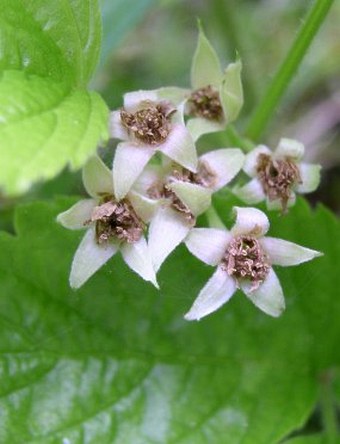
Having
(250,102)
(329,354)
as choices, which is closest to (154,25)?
(250,102)

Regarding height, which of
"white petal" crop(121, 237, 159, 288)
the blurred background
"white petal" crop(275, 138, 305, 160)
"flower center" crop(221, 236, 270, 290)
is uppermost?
"white petal" crop(275, 138, 305, 160)

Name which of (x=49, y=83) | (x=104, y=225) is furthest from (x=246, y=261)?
(x=49, y=83)

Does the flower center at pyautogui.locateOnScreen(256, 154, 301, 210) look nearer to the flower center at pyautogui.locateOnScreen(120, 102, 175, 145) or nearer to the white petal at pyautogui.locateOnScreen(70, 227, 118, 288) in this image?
the flower center at pyautogui.locateOnScreen(120, 102, 175, 145)

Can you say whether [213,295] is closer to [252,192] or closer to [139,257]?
[139,257]

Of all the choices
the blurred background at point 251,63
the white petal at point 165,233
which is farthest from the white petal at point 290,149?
the blurred background at point 251,63

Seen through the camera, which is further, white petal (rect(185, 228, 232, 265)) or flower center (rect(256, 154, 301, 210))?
flower center (rect(256, 154, 301, 210))

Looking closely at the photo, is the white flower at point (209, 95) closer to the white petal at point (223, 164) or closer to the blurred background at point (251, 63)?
the white petal at point (223, 164)

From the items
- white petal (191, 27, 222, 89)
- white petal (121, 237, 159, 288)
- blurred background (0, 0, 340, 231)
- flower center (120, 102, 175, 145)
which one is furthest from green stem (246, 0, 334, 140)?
blurred background (0, 0, 340, 231)

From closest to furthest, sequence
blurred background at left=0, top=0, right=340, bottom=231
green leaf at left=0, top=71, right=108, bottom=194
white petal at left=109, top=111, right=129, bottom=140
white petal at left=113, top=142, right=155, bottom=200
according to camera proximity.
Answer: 1. green leaf at left=0, top=71, right=108, bottom=194
2. white petal at left=113, top=142, right=155, bottom=200
3. white petal at left=109, top=111, right=129, bottom=140
4. blurred background at left=0, top=0, right=340, bottom=231
